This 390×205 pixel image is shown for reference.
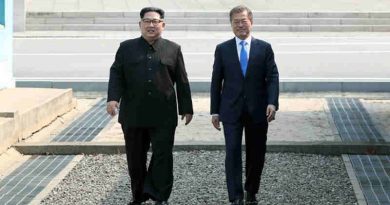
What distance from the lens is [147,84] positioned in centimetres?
792

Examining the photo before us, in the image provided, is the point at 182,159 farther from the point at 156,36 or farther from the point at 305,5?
the point at 305,5

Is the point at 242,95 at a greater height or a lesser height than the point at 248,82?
lesser

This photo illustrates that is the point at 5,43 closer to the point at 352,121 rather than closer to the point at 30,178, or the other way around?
the point at 30,178

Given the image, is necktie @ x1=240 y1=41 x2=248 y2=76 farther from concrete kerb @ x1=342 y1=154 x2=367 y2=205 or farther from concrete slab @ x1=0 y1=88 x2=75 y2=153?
concrete slab @ x1=0 y1=88 x2=75 y2=153

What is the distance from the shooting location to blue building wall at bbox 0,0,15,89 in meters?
13.2

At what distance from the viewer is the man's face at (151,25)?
7742mm

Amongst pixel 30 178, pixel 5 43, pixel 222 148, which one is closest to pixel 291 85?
pixel 5 43

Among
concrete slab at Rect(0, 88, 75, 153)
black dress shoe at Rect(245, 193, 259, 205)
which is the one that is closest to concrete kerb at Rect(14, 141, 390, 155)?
concrete slab at Rect(0, 88, 75, 153)

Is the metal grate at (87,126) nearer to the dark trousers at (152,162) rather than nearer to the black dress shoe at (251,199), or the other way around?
the dark trousers at (152,162)

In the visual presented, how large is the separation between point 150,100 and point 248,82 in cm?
80

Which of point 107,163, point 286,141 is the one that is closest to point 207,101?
point 286,141

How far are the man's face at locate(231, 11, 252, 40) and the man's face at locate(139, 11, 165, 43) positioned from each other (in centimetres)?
59

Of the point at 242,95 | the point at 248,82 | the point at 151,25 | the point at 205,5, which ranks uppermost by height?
the point at 151,25

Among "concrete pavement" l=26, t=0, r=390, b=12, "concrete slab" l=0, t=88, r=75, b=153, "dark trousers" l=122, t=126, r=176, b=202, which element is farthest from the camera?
"concrete pavement" l=26, t=0, r=390, b=12
